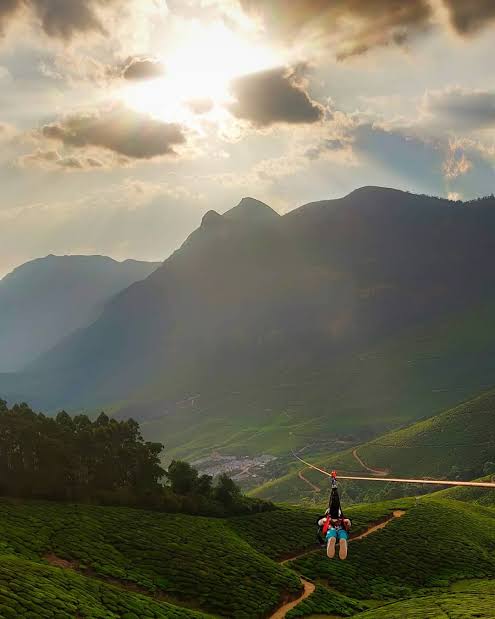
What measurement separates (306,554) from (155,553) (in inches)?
1041

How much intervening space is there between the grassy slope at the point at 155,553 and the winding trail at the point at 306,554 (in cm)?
114

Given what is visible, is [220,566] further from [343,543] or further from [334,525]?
[343,543]

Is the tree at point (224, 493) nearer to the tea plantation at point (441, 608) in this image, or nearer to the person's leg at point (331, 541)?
the tea plantation at point (441, 608)

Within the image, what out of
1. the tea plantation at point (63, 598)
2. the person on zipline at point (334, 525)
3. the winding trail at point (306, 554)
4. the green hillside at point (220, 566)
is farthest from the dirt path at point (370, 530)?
the person on zipline at point (334, 525)

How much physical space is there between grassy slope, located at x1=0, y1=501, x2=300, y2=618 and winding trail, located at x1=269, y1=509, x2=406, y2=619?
1141mm

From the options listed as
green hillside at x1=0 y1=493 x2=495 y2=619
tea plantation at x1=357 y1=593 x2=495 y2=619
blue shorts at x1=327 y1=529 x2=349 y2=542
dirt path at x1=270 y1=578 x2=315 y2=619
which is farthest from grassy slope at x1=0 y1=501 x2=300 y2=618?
blue shorts at x1=327 y1=529 x2=349 y2=542

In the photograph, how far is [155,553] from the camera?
73188mm

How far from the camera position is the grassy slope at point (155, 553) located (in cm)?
6456

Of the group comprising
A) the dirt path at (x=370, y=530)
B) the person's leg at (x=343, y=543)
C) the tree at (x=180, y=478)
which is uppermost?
the person's leg at (x=343, y=543)

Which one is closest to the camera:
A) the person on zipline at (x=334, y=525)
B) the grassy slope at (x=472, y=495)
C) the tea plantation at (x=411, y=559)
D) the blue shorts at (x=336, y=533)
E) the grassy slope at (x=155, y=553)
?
the person on zipline at (x=334, y=525)

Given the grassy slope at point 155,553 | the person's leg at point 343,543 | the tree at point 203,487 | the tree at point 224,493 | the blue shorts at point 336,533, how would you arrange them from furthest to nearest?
the tree at point 203,487
the tree at point 224,493
the grassy slope at point 155,553
the blue shorts at point 336,533
the person's leg at point 343,543

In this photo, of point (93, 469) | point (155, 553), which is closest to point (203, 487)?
point (93, 469)

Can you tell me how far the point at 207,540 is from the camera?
8281cm

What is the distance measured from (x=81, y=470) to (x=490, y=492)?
125 metres
